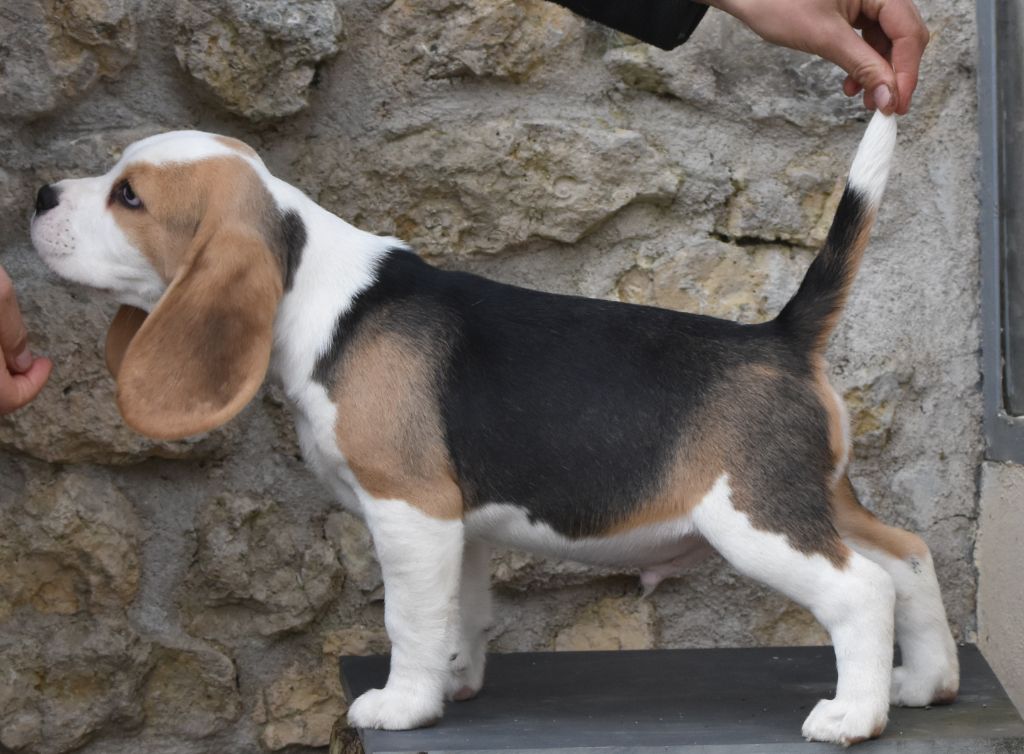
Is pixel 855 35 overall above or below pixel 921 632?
above

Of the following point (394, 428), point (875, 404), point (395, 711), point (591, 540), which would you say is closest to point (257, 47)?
point (394, 428)

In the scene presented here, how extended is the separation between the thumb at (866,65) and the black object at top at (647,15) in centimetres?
23

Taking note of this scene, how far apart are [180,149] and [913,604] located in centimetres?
113

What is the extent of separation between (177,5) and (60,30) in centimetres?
18

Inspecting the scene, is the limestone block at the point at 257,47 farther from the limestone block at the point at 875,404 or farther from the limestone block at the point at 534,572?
the limestone block at the point at 875,404

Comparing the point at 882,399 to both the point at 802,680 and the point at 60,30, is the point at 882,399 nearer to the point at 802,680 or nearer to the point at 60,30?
the point at 802,680

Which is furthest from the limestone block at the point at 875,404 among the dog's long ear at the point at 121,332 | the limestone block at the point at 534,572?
the dog's long ear at the point at 121,332

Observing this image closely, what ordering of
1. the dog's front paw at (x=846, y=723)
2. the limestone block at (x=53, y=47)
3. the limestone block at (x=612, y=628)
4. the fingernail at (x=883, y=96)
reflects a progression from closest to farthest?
the dog's front paw at (x=846, y=723) < the fingernail at (x=883, y=96) < the limestone block at (x=53, y=47) < the limestone block at (x=612, y=628)

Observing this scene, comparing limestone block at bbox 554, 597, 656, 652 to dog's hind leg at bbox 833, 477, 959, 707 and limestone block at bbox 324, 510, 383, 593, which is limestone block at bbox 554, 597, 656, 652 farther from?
dog's hind leg at bbox 833, 477, 959, 707

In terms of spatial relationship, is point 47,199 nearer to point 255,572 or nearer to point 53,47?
point 53,47

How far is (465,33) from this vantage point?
224 centimetres

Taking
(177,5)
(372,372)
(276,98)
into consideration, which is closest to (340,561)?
(372,372)

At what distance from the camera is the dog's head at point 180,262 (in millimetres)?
1725

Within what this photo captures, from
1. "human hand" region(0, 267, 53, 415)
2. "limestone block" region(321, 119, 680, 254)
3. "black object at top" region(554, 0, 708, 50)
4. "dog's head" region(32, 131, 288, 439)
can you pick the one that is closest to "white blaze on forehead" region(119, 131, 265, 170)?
"dog's head" region(32, 131, 288, 439)
